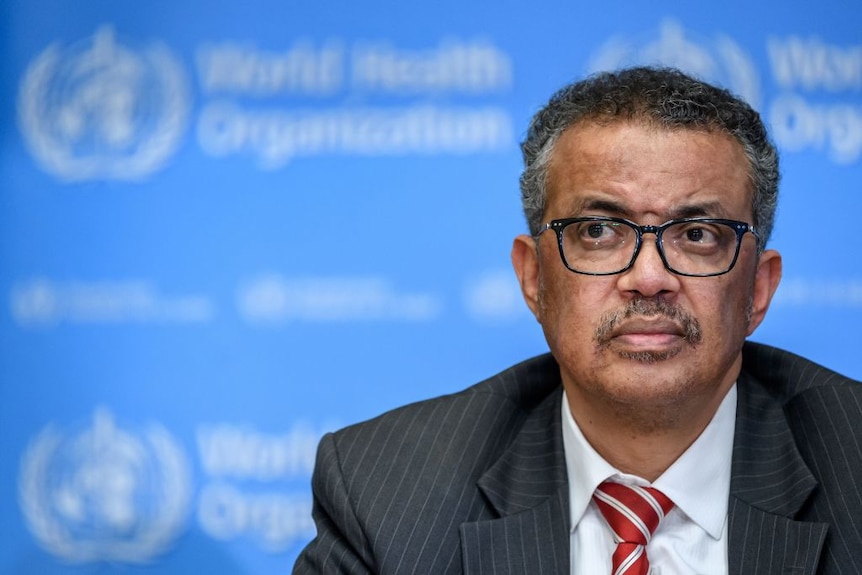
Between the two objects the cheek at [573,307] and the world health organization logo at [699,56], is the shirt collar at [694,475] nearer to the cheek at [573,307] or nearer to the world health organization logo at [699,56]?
the cheek at [573,307]

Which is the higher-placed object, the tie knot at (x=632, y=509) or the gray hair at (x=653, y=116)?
the gray hair at (x=653, y=116)

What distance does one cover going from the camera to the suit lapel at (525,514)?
2197 mm

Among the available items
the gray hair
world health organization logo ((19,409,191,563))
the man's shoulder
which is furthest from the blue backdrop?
the gray hair

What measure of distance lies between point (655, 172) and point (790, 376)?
0.64m

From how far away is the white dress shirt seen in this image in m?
2.18

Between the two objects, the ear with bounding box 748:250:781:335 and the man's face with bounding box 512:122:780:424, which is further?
the ear with bounding box 748:250:781:335

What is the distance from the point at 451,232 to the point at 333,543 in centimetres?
108

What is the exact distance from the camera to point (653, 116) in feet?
7.24

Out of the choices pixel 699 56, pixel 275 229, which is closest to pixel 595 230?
pixel 699 56

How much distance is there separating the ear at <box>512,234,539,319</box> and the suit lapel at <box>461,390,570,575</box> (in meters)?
0.29

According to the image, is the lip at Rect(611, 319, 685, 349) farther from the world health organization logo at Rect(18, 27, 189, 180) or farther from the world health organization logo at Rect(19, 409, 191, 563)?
the world health organization logo at Rect(18, 27, 189, 180)

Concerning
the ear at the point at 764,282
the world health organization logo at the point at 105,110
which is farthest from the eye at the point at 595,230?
the world health organization logo at the point at 105,110

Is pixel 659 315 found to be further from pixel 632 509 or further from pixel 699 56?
pixel 699 56

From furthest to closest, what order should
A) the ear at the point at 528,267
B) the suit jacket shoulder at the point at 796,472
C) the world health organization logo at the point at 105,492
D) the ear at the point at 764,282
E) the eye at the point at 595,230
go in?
the world health organization logo at the point at 105,492 → the ear at the point at 528,267 → the ear at the point at 764,282 → the eye at the point at 595,230 → the suit jacket shoulder at the point at 796,472
